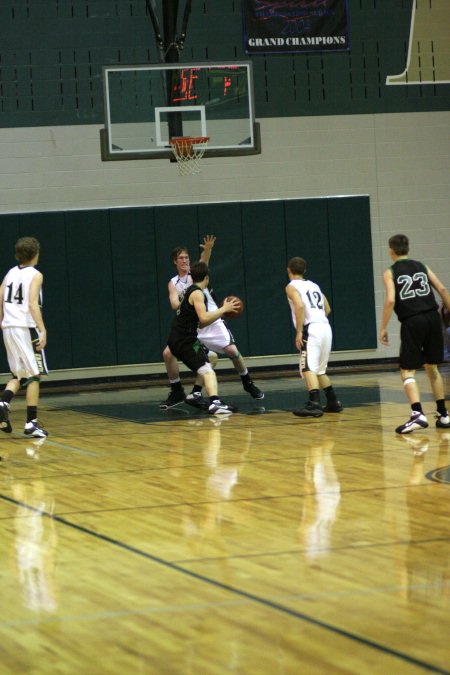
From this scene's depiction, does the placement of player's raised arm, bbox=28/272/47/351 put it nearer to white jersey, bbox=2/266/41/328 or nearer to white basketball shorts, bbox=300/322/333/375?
white jersey, bbox=2/266/41/328

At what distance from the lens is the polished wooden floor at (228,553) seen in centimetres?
368

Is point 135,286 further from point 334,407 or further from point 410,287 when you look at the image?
point 410,287

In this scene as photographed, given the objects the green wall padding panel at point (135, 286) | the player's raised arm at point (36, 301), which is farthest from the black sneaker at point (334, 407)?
the green wall padding panel at point (135, 286)

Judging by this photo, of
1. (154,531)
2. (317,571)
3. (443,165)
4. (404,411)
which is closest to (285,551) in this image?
(317,571)

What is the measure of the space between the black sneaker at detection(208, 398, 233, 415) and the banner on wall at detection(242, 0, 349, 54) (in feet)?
25.7

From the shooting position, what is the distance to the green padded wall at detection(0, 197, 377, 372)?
17.3m

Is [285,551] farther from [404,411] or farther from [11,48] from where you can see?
[11,48]

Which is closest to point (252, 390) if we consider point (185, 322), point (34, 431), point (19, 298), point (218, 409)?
point (218, 409)

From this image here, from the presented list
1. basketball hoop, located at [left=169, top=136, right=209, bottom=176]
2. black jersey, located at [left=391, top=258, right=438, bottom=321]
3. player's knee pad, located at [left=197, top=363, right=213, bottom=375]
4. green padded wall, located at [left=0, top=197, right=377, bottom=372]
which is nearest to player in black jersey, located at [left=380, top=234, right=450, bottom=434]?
black jersey, located at [left=391, top=258, right=438, bottom=321]

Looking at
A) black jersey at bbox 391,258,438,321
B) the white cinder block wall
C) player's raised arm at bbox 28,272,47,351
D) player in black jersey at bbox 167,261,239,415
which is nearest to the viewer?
black jersey at bbox 391,258,438,321

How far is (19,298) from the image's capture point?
9.95 meters

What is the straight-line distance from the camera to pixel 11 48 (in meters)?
17.0

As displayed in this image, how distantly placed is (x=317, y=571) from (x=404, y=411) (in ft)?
21.6

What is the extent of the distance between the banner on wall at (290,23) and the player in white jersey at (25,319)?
873cm
